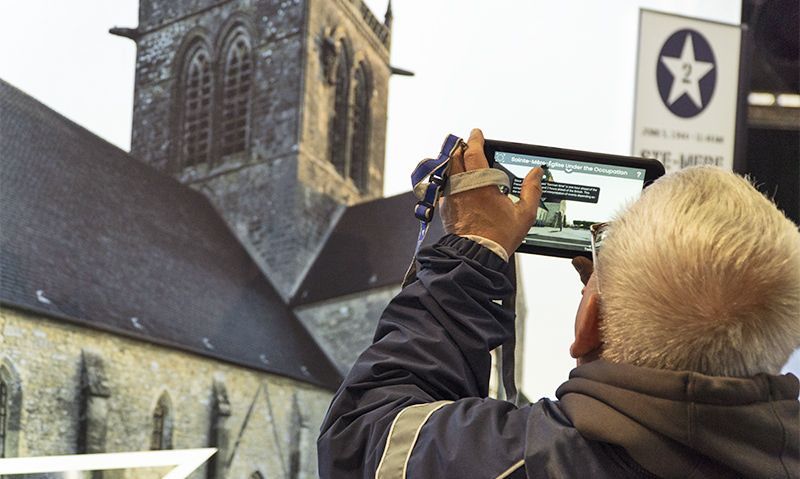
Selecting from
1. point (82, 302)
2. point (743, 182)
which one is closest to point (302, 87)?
point (82, 302)

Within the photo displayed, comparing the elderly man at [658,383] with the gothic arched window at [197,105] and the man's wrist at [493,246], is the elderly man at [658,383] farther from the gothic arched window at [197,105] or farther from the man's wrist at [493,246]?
the gothic arched window at [197,105]

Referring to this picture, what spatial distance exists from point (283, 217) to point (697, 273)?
328 centimetres

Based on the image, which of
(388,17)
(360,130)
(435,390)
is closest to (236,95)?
(360,130)

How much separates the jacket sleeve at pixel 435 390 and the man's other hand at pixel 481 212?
0.09ft

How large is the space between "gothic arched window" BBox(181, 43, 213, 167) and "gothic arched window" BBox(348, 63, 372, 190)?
0.64 metres

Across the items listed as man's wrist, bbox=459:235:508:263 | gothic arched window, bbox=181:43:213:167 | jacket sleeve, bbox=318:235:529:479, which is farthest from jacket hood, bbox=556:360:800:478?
gothic arched window, bbox=181:43:213:167

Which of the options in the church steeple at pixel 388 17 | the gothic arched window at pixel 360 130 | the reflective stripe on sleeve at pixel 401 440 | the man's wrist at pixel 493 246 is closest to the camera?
the reflective stripe on sleeve at pixel 401 440

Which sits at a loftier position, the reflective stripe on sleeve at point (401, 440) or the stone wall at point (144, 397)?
the reflective stripe on sleeve at point (401, 440)

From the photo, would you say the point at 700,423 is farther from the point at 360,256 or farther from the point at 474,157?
the point at 360,256

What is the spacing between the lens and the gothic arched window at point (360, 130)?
392 cm

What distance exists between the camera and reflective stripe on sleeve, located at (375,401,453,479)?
1.00 meters

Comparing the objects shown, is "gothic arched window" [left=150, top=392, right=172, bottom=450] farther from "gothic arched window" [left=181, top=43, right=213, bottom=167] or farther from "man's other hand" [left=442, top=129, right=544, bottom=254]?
"man's other hand" [left=442, top=129, right=544, bottom=254]

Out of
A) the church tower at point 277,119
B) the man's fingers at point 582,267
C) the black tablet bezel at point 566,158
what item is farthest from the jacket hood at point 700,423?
the church tower at point 277,119

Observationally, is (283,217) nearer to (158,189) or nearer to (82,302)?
(158,189)
